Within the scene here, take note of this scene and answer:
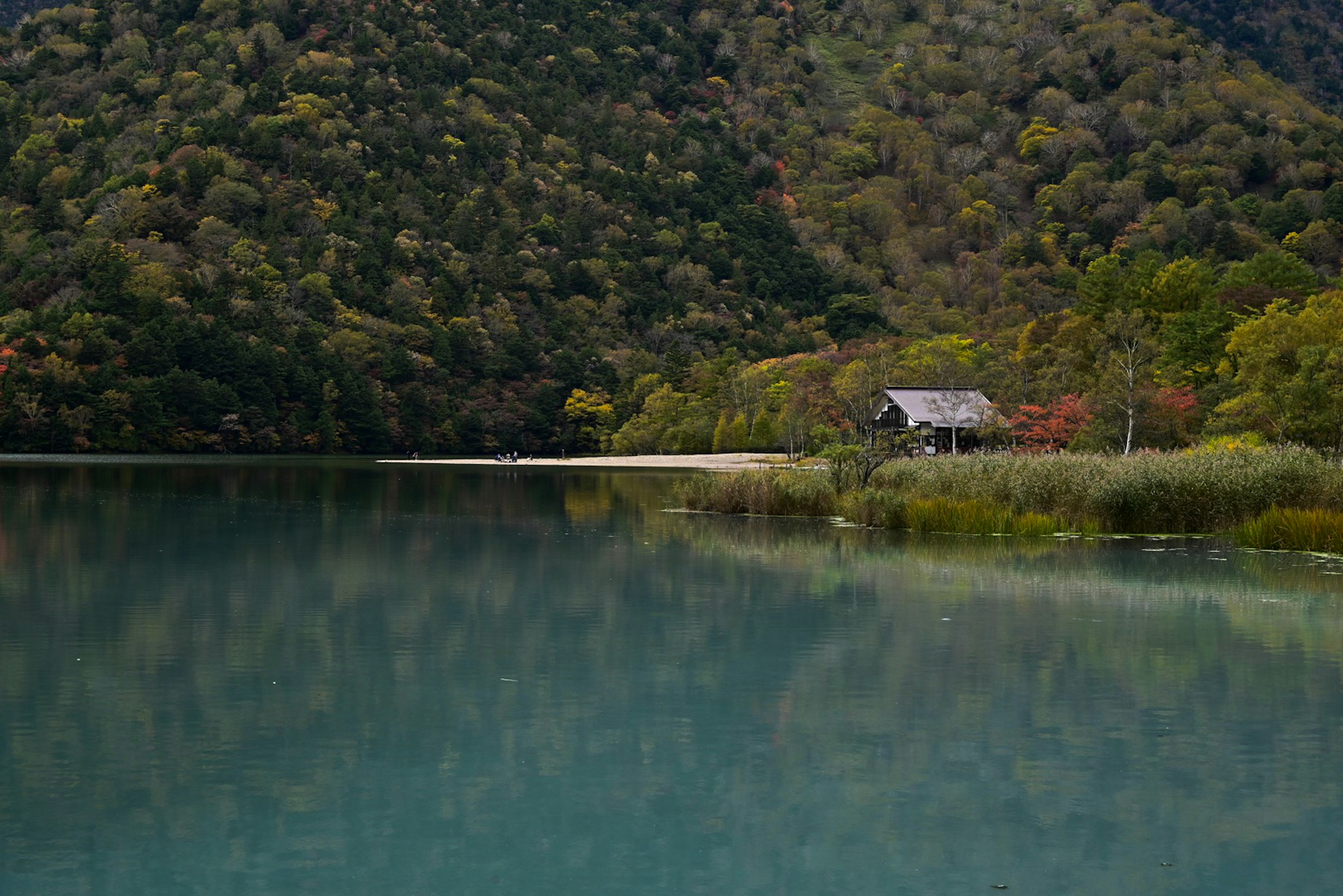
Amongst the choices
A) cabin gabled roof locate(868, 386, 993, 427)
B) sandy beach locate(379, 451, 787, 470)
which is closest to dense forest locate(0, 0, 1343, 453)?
cabin gabled roof locate(868, 386, 993, 427)

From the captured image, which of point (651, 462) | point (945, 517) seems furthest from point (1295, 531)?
point (651, 462)

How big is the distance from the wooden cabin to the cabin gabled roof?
0.08 feet

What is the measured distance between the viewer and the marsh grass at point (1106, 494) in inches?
1341

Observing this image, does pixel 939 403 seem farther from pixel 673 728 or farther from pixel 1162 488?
pixel 673 728

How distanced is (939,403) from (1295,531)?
2559 inches

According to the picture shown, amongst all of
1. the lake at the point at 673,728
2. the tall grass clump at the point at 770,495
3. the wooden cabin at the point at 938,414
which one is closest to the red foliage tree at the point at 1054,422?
the wooden cabin at the point at 938,414

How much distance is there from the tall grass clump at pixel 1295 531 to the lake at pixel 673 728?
290 cm

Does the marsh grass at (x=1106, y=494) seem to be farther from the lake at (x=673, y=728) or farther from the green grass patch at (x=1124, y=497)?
the lake at (x=673, y=728)

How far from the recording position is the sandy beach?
96875mm

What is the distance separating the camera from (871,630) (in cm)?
2067

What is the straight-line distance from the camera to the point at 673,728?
14242 mm

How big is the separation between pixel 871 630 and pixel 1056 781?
27.7 feet

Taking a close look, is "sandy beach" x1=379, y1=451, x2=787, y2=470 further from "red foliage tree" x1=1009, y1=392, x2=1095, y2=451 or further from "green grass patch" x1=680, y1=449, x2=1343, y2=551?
"green grass patch" x1=680, y1=449, x2=1343, y2=551

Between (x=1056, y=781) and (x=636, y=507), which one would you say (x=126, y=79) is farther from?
(x=1056, y=781)
